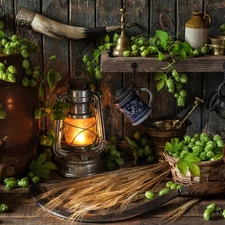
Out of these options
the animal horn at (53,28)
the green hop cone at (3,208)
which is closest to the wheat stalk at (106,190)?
the green hop cone at (3,208)

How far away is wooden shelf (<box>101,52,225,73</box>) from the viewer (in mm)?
2086

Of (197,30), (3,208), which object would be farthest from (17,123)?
(197,30)

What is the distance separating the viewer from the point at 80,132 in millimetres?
2227

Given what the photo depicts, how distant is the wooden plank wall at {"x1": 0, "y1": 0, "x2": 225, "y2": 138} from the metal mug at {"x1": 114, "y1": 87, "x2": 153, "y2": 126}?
182 mm

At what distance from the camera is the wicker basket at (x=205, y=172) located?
1.99 metres

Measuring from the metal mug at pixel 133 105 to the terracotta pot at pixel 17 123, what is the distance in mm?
312

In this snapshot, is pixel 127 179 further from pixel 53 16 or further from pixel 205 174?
pixel 53 16

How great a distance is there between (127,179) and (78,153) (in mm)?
233

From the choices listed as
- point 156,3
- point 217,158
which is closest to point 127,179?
point 217,158

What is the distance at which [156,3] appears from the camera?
2268 mm

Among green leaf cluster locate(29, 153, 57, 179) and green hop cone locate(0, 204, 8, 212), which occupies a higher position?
green leaf cluster locate(29, 153, 57, 179)

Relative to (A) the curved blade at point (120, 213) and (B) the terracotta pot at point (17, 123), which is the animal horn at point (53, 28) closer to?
(B) the terracotta pot at point (17, 123)

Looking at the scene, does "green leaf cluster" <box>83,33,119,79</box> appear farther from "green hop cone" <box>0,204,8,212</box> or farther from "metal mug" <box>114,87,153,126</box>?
"green hop cone" <box>0,204,8,212</box>

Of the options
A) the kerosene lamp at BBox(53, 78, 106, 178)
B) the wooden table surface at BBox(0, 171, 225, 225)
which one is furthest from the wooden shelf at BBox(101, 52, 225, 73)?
the wooden table surface at BBox(0, 171, 225, 225)
